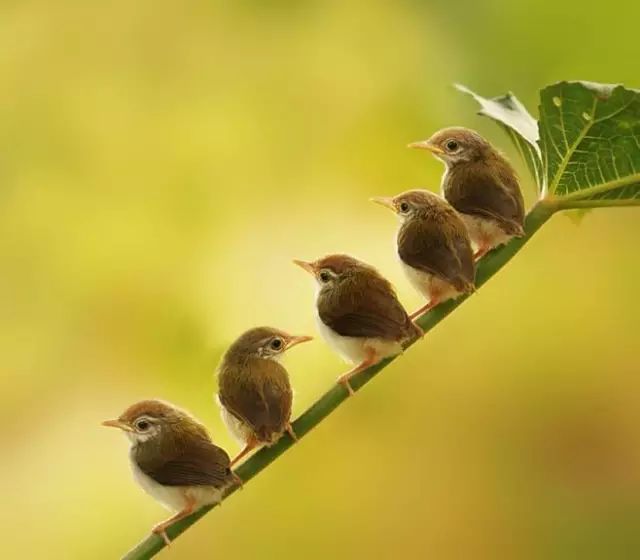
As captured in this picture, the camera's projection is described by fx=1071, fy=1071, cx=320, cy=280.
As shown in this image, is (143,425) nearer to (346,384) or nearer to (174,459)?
(174,459)

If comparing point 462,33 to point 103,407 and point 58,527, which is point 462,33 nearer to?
point 103,407

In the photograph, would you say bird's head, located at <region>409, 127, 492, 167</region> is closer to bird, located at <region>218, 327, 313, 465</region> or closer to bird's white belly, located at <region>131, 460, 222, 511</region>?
bird, located at <region>218, 327, 313, 465</region>

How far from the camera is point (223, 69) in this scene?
61.7 inches

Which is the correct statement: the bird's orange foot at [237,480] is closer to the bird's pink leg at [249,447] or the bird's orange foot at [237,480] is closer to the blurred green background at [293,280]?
the bird's pink leg at [249,447]

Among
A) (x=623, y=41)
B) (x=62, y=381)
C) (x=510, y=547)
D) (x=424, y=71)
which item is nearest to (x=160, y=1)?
(x=424, y=71)

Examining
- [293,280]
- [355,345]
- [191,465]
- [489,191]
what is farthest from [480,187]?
[293,280]

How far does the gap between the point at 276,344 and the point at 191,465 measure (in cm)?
10

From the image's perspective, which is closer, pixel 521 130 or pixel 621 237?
pixel 521 130

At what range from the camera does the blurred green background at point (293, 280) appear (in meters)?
1.44

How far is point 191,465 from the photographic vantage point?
0.56 metres

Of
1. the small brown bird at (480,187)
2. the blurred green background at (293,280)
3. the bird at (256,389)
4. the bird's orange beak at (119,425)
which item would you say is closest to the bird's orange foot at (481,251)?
the small brown bird at (480,187)

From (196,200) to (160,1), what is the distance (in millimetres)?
295

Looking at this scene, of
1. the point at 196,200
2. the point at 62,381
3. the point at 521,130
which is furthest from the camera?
the point at 196,200

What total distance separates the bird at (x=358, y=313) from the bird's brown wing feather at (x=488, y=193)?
0.07 metres
